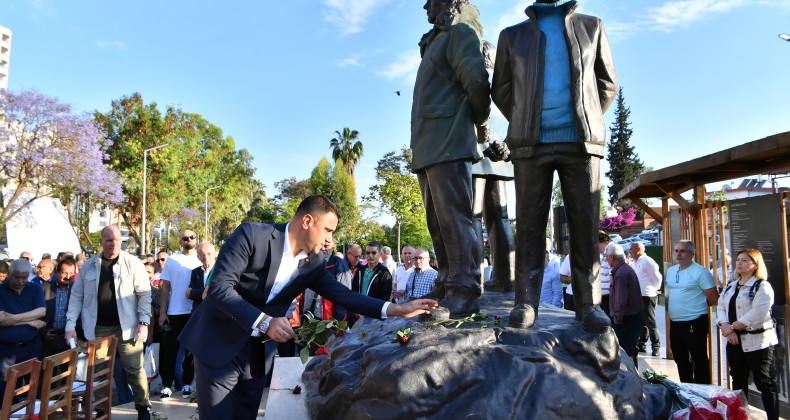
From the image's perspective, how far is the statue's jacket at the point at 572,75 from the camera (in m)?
3.50

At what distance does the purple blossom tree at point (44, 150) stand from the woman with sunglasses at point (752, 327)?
2001 cm

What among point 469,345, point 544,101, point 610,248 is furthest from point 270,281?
point 610,248

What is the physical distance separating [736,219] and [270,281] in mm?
5745

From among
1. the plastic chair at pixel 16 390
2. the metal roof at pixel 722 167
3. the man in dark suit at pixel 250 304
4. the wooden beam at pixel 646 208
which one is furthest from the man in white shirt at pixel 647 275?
the plastic chair at pixel 16 390

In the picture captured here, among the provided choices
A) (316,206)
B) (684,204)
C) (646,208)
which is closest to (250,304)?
(316,206)

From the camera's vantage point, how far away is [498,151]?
4.43 m

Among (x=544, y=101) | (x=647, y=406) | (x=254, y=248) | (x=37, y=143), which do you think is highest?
(x=37, y=143)

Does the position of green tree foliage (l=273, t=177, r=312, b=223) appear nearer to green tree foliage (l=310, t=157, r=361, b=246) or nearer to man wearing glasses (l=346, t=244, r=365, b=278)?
green tree foliage (l=310, t=157, r=361, b=246)

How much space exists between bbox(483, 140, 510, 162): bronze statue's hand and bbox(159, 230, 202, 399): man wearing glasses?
16.3 ft

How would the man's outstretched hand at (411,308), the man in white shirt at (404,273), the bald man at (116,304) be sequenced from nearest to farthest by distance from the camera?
1. the man's outstretched hand at (411,308)
2. the bald man at (116,304)
3. the man in white shirt at (404,273)

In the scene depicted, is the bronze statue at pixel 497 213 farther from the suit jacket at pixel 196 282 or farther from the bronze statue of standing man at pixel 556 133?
the suit jacket at pixel 196 282

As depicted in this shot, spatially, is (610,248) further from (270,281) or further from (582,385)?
(270,281)

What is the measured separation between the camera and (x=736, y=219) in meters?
6.66

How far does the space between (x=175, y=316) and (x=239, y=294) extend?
4.97m
